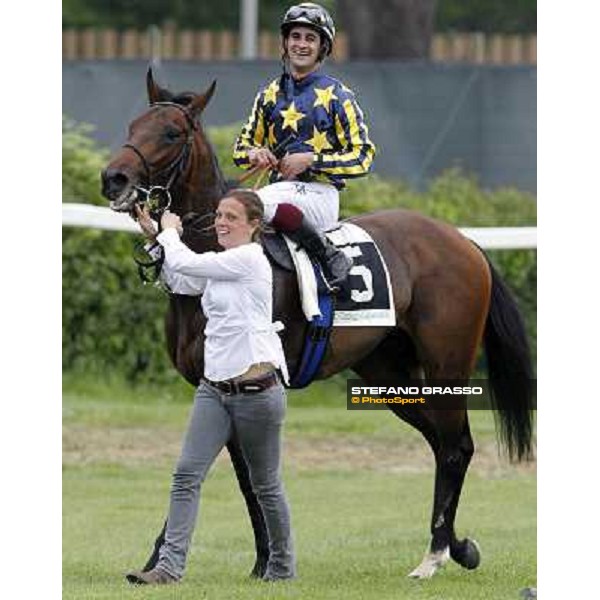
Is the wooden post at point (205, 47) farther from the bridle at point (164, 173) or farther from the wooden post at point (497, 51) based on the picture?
the bridle at point (164, 173)

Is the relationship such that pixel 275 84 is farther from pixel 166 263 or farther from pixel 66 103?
pixel 66 103

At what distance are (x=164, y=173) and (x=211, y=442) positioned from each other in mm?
1086

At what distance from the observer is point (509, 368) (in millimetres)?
8977

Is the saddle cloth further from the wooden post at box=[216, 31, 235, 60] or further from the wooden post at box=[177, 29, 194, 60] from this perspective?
the wooden post at box=[216, 31, 235, 60]

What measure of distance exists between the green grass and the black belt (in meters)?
0.73

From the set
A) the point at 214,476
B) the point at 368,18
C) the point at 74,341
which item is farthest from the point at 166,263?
the point at 368,18

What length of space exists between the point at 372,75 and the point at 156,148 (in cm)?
789

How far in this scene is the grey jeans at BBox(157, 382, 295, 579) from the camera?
7254 mm

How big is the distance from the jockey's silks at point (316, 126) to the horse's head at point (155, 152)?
38 cm

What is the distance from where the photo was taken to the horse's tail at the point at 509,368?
896 centimetres

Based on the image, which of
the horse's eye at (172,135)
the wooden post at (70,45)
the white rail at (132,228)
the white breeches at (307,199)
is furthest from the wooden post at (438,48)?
the horse's eye at (172,135)

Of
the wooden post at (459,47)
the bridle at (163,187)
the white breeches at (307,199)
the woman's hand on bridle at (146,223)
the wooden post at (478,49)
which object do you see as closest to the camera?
the woman's hand on bridle at (146,223)

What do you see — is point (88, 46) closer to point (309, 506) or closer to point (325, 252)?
point (309, 506)
